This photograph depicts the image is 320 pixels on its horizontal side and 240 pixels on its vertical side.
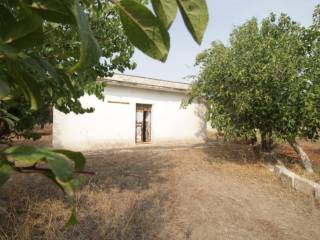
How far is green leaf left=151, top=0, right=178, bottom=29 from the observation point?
0.41 meters

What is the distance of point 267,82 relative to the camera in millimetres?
7715

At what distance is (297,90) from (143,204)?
457 cm

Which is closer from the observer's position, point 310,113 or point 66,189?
point 66,189

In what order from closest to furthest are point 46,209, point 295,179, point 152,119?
point 46,209, point 295,179, point 152,119

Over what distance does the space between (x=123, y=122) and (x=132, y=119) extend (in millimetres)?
428

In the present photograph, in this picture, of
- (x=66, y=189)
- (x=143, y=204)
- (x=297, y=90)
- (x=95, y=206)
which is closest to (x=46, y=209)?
(x=95, y=206)

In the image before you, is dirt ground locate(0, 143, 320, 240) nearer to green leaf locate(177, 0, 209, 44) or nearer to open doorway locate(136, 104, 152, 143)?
green leaf locate(177, 0, 209, 44)

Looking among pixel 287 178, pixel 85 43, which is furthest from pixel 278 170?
pixel 85 43

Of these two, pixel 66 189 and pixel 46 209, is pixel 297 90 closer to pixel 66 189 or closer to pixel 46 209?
pixel 46 209

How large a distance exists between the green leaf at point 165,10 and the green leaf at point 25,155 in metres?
0.21

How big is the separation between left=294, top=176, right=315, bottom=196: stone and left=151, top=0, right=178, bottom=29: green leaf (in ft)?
22.8

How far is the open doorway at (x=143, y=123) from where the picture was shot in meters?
13.8

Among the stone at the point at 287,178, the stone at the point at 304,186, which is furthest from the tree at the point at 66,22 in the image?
the stone at the point at 287,178

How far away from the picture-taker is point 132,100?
13.2 metres
